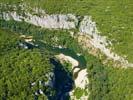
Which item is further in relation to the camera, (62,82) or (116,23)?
(116,23)

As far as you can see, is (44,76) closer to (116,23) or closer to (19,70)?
(19,70)

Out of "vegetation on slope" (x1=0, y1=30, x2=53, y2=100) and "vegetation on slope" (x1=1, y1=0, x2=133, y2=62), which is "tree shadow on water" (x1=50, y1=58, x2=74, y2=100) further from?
"vegetation on slope" (x1=1, y1=0, x2=133, y2=62)

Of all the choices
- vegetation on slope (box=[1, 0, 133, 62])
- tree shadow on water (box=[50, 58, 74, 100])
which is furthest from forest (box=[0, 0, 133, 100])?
vegetation on slope (box=[1, 0, 133, 62])

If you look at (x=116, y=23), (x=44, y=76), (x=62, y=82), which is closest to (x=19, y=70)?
(x=44, y=76)

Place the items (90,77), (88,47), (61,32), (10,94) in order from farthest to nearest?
→ (61,32) → (88,47) → (90,77) → (10,94)

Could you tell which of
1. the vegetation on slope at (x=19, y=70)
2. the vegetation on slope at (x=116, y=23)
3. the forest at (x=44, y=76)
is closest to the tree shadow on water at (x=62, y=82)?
the forest at (x=44, y=76)

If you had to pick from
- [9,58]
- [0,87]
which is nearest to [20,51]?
[9,58]

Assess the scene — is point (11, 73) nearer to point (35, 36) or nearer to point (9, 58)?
point (9, 58)

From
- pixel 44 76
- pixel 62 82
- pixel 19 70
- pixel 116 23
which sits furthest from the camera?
pixel 116 23

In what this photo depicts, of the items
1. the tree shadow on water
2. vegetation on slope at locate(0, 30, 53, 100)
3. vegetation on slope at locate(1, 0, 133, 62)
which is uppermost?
vegetation on slope at locate(1, 0, 133, 62)
